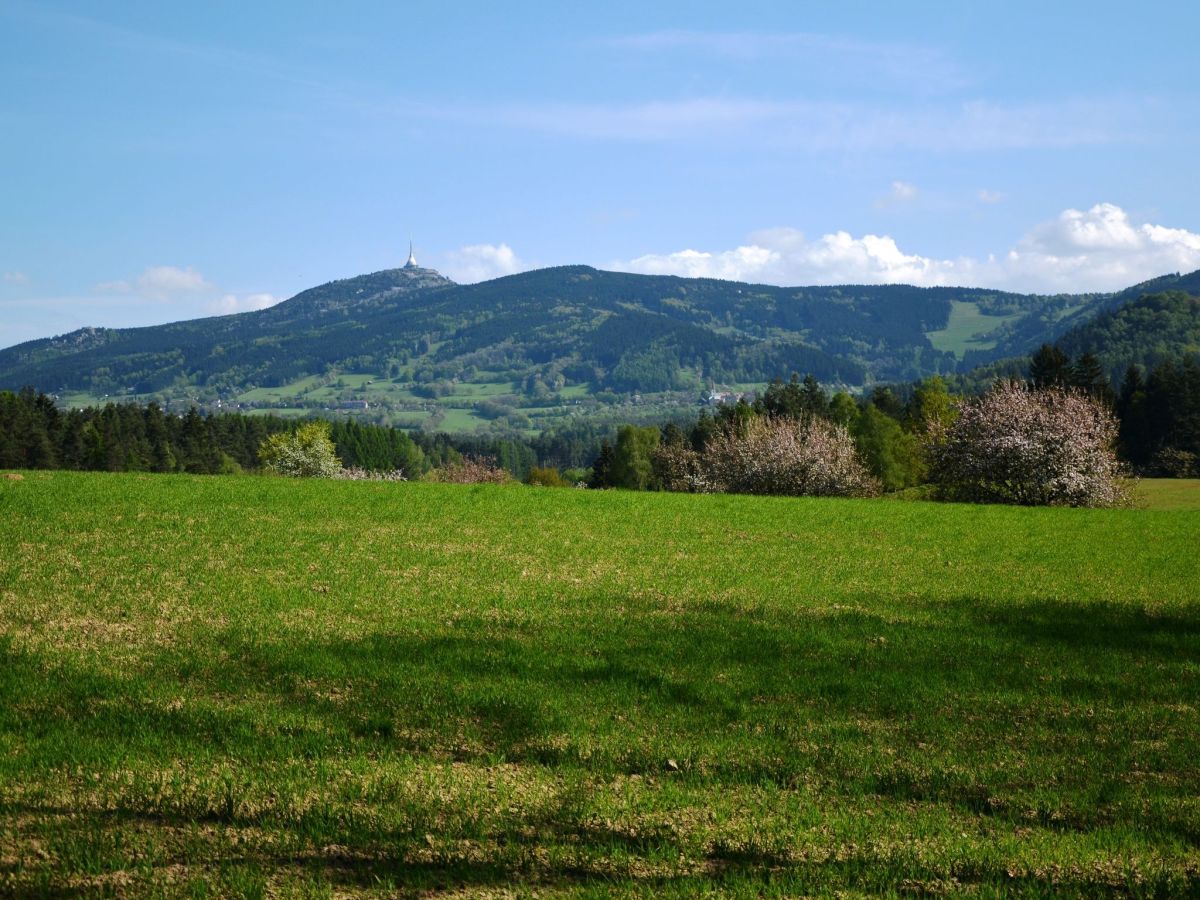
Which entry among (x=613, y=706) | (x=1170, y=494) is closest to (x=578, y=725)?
(x=613, y=706)

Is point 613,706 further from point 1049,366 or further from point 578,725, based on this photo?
point 1049,366

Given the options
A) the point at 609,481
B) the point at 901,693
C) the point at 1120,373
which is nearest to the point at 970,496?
the point at 901,693

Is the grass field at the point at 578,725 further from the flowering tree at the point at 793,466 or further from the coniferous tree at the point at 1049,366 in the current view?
the coniferous tree at the point at 1049,366

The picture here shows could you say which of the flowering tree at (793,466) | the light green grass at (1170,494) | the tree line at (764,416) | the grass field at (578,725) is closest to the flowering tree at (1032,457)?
the light green grass at (1170,494)

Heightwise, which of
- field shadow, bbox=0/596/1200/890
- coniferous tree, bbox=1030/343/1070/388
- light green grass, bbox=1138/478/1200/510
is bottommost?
light green grass, bbox=1138/478/1200/510

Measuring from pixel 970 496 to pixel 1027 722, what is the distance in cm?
4616

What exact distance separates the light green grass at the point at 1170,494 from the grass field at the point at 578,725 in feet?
123

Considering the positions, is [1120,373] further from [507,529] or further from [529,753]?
[529,753]

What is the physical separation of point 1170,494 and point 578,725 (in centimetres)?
6214

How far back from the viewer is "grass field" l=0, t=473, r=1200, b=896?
6719 millimetres

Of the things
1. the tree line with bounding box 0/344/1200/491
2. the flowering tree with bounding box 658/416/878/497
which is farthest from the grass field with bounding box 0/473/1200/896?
the tree line with bounding box 0/344/1200/491

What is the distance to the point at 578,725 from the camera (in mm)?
9906

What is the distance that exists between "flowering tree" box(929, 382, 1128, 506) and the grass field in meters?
31.3

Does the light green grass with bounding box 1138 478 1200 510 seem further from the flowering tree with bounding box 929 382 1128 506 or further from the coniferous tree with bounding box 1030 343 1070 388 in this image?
the coniferous tree with bounding box 1030 343 1070 388
